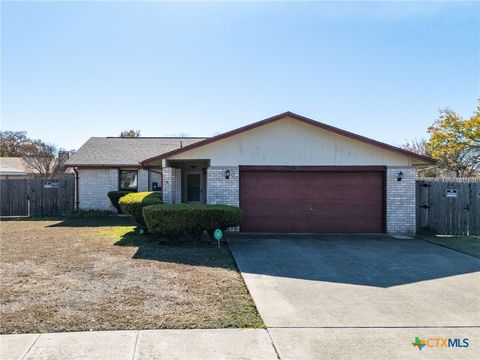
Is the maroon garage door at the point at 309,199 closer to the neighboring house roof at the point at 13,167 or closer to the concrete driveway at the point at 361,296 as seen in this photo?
the concrete driveway at the point at 361,296

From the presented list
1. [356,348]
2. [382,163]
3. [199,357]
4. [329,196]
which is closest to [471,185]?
[382,163]

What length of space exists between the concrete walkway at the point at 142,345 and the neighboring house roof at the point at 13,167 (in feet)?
98.9

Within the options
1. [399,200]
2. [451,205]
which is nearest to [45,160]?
[399,200]

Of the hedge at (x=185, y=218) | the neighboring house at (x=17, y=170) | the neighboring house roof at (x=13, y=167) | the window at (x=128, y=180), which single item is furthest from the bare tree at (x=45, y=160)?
the hedge at (x=185, y=218)

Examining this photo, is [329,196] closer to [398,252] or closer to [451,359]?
[398,252]

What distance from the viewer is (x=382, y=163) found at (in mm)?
12773

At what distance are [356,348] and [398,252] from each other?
20.4ft

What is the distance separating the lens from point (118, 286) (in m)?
6.39

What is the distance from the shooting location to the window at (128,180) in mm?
19469

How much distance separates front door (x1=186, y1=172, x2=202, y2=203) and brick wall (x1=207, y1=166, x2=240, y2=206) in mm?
3626

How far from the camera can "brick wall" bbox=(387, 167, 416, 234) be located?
502 inches

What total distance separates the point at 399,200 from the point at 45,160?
25742 mm

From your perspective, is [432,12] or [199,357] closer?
[199,357]

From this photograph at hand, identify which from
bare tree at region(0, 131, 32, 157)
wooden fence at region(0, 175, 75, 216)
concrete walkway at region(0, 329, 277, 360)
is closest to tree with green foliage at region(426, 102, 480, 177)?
wooden fence at region(0, 175, 75, 216)
